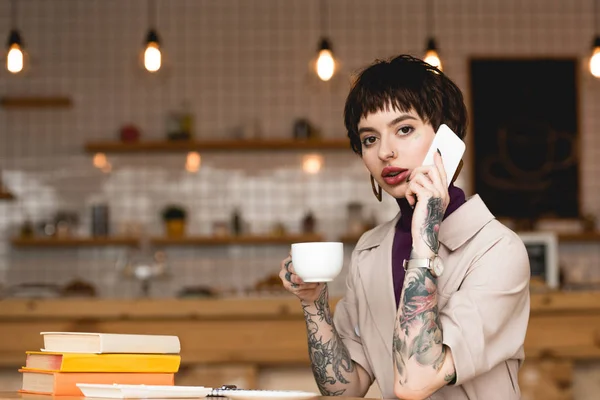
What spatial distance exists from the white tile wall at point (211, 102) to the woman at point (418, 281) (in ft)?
13.0

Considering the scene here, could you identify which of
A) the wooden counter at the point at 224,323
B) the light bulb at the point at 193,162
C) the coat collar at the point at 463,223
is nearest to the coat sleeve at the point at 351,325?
the coat collar at the point at 463,223

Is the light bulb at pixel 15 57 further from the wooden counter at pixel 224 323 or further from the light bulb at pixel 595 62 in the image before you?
the light bulb at pixel 595 62

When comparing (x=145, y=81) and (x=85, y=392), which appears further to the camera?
(x=145, y=81)

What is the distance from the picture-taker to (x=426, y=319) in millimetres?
1464

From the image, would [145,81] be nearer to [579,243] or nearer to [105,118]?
[105,118]

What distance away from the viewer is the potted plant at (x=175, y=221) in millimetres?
5656

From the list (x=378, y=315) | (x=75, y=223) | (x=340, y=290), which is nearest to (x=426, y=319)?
(x=378, y=315)

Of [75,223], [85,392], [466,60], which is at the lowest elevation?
[85,392]

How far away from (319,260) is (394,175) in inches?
10.2

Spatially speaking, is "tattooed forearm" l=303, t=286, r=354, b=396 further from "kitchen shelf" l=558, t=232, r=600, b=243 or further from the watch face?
"kitchen shelf" l=558, t=232, r=600, b=243

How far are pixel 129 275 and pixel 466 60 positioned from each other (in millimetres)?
2599

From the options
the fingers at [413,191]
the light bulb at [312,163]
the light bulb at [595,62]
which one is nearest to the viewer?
the fingers at [413,191]

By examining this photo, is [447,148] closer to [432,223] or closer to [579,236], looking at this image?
[432,223]

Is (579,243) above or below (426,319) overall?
above
